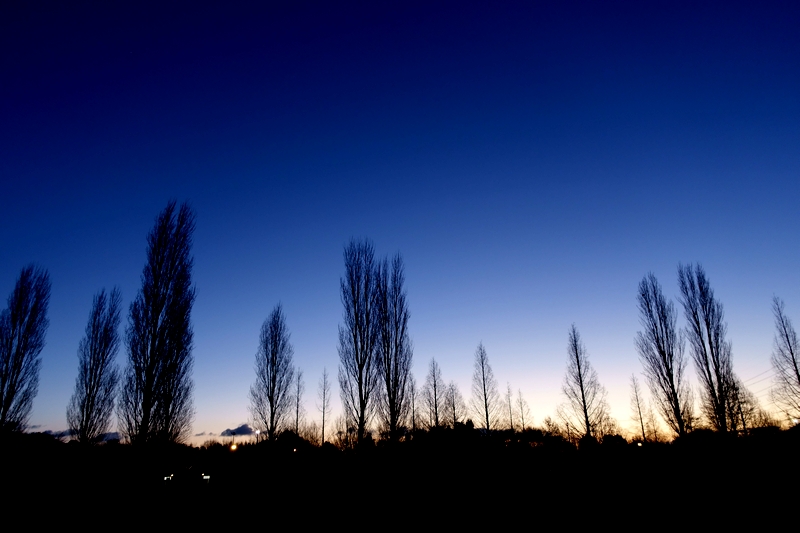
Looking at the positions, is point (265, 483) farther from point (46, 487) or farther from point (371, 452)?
point (46, 487)

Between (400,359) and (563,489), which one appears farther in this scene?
(400,359)

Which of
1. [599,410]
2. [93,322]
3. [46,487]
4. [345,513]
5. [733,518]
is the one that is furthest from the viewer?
[599,410]

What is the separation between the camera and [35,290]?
20047mm

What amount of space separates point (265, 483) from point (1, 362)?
50.1ft

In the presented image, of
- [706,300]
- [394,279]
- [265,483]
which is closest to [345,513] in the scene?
[265,483]

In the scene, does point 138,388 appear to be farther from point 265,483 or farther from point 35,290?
point 35,290

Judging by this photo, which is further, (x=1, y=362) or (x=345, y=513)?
(x=1, y=362)

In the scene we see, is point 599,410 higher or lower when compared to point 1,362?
lower

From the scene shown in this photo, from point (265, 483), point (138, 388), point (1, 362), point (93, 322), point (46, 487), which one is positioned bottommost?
point (265, 483)

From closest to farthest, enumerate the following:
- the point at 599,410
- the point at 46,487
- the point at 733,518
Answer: the point at 733,518 < the point at 46,487 < the point at 599,410

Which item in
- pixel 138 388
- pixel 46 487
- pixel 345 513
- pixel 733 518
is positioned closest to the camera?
pixel 733 518

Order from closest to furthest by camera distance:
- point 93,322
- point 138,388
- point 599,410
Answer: point 138,388 < point 93,322 < point 599,410

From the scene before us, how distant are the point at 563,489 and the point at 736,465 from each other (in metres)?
5.24

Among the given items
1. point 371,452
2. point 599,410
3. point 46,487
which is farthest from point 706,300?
point 46,487
